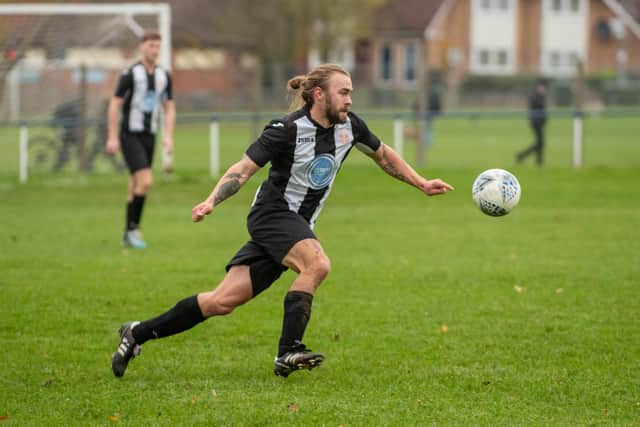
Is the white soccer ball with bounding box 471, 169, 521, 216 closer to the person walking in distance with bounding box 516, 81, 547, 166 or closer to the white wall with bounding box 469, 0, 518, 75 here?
the person walking in distance with bounding box 516, 81, 547, 166

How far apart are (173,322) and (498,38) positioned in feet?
188

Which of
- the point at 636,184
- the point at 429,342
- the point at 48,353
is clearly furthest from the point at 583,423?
the point at 636,184

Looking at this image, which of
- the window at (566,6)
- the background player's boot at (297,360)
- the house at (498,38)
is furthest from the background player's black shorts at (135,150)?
the window at (566,6)

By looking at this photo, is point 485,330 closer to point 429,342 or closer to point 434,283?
point 429,342

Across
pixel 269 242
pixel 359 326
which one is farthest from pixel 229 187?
pixel 359 326

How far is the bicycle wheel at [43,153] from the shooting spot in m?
19.3

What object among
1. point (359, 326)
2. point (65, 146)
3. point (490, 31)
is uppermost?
point (490, 31)

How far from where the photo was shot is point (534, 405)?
18.2ft

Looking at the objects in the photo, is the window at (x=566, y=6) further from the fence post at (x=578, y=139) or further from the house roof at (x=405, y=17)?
the fence post at (x=578, y=139)

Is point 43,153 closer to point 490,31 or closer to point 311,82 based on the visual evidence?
point 311,82

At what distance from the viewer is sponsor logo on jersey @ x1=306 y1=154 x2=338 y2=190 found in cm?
611

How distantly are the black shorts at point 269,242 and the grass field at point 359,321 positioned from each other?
0.61 m

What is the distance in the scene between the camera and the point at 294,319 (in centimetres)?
597

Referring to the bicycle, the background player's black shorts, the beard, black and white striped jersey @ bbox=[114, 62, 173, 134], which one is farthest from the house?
the beard
